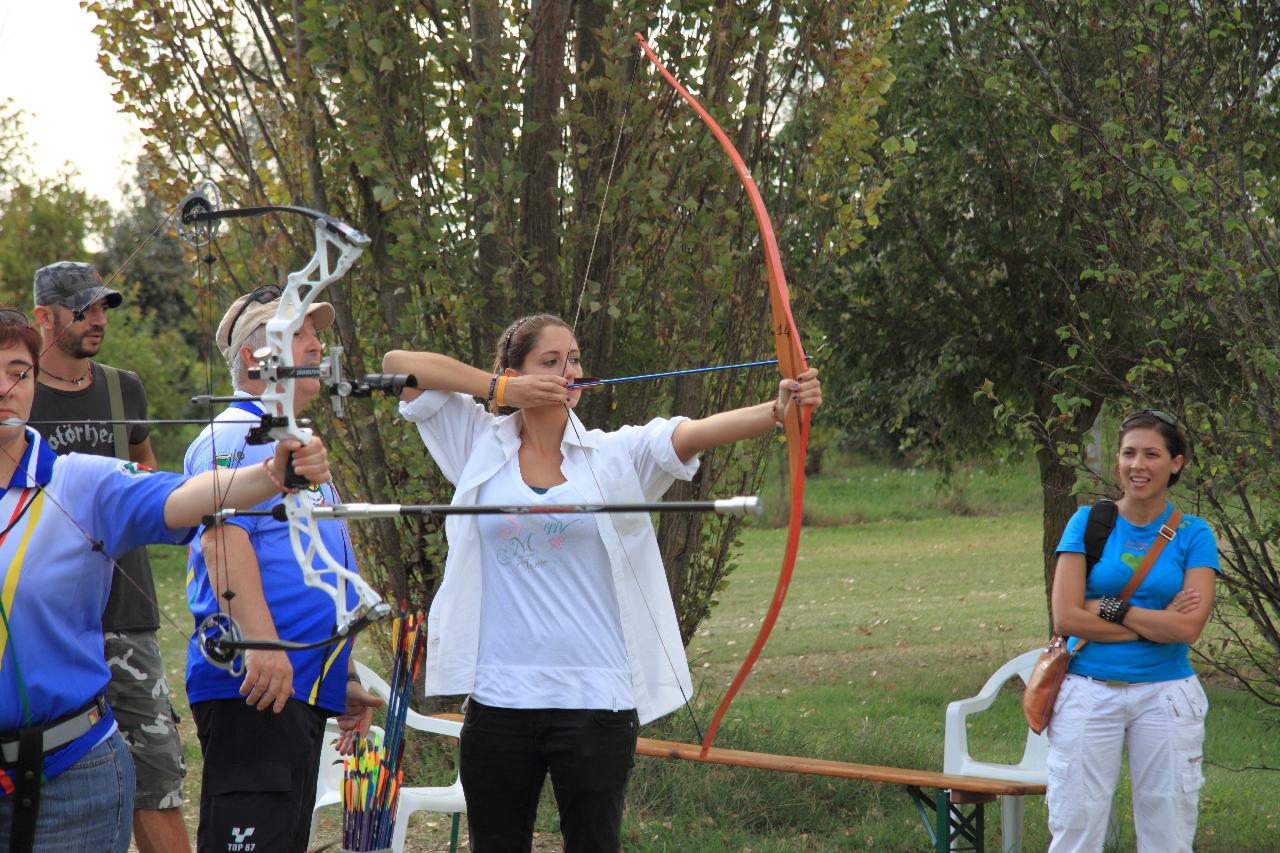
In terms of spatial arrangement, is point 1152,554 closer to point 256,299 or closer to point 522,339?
point 522,339

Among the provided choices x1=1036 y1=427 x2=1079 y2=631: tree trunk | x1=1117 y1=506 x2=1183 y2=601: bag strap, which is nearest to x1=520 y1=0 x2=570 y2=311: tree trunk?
x1=1117 y1=506 x2=1183 y2=601: bag strap

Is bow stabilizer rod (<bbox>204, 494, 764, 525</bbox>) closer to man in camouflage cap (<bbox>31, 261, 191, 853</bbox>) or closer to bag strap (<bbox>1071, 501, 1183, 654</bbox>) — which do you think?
man in camouflage cap (<bbox>31, 261, 191, 853</bbox>)


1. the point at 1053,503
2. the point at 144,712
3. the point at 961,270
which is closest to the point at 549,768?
the point at 144,712

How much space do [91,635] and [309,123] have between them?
314 centimetres

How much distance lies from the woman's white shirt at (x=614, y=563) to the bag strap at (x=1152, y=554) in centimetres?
153

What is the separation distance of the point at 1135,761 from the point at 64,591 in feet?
9.56

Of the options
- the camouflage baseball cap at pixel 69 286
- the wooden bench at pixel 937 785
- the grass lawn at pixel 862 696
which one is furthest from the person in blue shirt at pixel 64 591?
the grass lawn at pixel 862 696

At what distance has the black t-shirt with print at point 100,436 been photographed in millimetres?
3414

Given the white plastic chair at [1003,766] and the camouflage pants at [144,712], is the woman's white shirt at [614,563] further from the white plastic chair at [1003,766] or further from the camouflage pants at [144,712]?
the white plastic chair at [1003,766]

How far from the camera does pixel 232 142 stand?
5.41 m

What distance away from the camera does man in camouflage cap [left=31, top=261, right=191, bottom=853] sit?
3.41m

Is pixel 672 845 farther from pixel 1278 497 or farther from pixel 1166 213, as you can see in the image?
pixel 1166 213

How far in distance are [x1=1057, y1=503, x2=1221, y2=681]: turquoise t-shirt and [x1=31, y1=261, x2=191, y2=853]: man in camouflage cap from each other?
2553mm

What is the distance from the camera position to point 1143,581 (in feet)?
12.3
